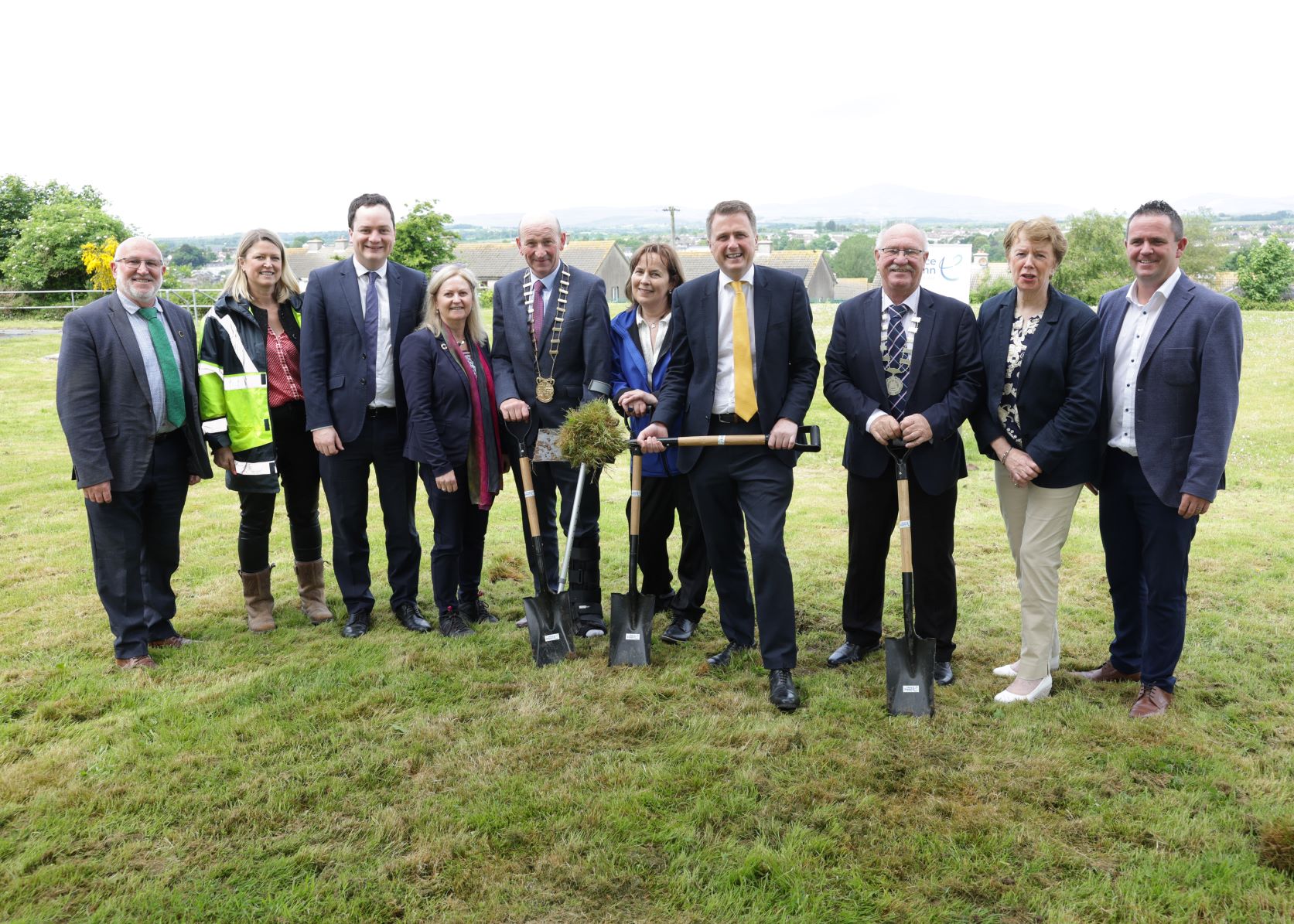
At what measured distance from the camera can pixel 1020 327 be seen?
175 inches

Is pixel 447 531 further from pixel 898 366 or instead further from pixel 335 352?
pixel 898 366

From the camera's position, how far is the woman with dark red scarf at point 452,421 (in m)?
5.25

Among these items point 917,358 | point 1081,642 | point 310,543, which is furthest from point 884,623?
point 310,543

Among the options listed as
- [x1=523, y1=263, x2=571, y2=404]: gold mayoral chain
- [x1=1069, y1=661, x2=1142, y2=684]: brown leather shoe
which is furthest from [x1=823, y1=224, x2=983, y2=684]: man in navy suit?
[x1=523, y1=263, x2=571, y2=404]: gold mayoral chain

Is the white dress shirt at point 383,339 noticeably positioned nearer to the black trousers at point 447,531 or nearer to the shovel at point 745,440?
the black trousers at point 447,531

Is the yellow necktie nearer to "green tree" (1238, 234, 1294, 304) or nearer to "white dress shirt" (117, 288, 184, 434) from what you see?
"white dress shirt" (117, 288, 184, 434)

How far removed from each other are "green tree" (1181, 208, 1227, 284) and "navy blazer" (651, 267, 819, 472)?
86.4m

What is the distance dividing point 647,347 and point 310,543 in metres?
2.47

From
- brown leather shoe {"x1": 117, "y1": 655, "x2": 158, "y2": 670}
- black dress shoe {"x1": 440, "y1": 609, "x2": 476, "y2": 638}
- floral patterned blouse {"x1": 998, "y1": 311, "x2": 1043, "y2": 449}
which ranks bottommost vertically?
black dress shoe {"x1": 440, "y1": 609, "x2": 476, "y2": 638}

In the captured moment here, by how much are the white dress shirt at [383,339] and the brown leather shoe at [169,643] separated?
1755 mm

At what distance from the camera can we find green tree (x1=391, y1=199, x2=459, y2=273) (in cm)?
5138

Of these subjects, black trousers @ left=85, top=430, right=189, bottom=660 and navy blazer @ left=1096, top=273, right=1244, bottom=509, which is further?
black trousers @ left=85, top=430, right=189, bottom=660

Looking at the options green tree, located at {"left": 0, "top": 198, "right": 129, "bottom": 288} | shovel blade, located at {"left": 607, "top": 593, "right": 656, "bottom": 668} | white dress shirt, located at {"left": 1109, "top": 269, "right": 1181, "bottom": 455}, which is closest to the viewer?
white dress shirt, located at {"left": 1109, "top": 269, "right": 1181, "bottom": 455}

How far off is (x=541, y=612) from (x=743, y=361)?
1798 mm
